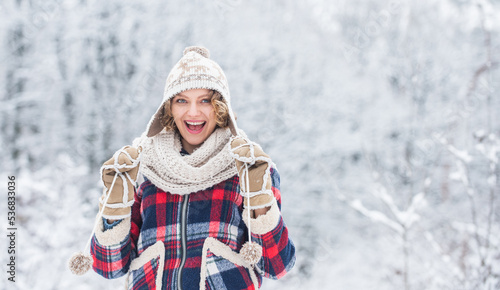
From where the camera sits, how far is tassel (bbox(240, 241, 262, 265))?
1104mm

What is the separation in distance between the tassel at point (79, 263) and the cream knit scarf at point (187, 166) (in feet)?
1.07

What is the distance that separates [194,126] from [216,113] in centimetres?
11

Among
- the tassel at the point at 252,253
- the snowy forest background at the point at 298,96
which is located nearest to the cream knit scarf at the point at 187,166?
the tassel at the point at 252,253

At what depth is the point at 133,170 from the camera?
3.83ft

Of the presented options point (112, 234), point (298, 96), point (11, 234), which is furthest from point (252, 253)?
point (298, 96)

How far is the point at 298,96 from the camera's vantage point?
8.55m

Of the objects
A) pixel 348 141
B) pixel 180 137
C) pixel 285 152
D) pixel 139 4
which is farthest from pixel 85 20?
pixel 180 137

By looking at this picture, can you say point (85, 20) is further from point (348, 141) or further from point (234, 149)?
point (234, 149)

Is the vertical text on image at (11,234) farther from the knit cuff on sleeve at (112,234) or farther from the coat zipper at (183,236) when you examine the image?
the coat zipper at (183,236)

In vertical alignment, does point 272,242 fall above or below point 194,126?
below

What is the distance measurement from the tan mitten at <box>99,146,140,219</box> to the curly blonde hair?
0.27 meters

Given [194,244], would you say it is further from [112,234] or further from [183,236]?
[112,234]

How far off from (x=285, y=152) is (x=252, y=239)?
7.01 meters

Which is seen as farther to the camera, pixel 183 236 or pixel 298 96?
pixel 298 96
